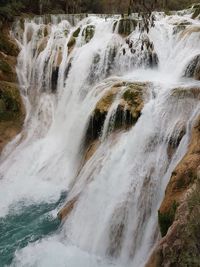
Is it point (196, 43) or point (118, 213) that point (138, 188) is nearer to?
point (118, 213)

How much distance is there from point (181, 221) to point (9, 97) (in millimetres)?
10878

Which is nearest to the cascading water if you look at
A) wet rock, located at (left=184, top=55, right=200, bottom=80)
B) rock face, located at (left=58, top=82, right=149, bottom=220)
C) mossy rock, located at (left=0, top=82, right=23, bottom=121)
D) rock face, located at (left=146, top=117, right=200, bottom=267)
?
rock face, located at (left=58, top=82, right=149, bottom=220)

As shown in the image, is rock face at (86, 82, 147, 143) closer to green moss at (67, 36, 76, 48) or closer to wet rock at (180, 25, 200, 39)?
wet rock at (180, 25, 200, 39)

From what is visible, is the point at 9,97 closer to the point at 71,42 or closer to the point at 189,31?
the point at 71,42

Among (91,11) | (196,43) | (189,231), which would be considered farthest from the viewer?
(91,11)

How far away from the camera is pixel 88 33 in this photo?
50.8 ft

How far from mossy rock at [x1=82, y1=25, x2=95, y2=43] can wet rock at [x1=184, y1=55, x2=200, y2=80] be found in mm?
5343

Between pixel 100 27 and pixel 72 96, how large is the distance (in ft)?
13.9

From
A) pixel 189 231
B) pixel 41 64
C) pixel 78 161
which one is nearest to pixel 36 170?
pixel 78 161

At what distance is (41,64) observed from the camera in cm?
1534

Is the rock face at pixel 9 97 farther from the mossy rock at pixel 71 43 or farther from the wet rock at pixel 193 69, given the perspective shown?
the wet rock at pixel 193 69

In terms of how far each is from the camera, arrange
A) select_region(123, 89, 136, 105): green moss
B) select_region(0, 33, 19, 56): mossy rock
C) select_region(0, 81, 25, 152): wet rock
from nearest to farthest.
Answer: select_region(123, 89, 136, 105): green moss, select_region(0, 81, 25, 152): wet rock, select_region(0, 33, 19, 56): mossy rock

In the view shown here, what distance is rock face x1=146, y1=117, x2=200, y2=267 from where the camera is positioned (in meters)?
4.26

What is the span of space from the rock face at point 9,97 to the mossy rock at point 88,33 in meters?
3.30
